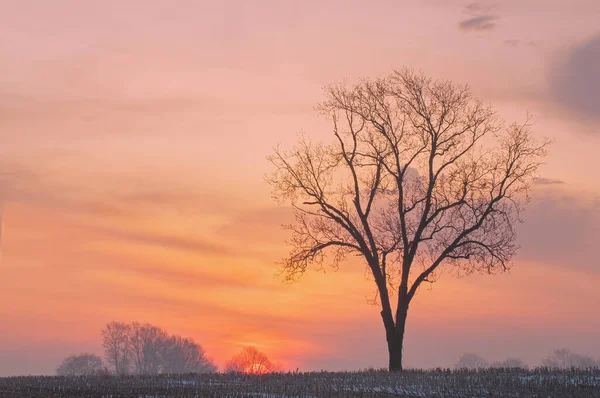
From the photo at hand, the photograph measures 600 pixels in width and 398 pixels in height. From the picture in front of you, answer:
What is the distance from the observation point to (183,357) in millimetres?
147875

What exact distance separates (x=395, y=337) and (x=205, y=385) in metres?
12.8

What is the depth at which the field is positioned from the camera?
24.1m

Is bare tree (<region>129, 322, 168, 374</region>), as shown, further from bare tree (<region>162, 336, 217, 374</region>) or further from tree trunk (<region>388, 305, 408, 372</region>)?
tree trunk (<region>388, 305, 408, 372</region>)

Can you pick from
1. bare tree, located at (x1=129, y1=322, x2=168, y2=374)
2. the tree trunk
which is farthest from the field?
bare tree, located at (x1=129, y1=322, x2=168, y2=374)

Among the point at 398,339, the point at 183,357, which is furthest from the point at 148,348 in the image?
the point at 398,339

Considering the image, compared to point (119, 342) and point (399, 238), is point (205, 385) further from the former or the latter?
point (119, 342)

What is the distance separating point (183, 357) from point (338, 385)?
126 metres

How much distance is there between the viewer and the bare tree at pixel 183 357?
470 feet

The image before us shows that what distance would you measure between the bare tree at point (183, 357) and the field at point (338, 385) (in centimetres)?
11562

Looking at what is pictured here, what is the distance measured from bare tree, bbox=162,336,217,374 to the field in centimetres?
11562

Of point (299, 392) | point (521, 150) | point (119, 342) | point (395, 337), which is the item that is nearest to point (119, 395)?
point (299, 392)

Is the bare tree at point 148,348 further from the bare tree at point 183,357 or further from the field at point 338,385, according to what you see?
the field at point 338,385

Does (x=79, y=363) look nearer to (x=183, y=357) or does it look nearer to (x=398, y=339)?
(x=183, y=357)

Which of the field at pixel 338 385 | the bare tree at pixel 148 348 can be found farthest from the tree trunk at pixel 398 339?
the bare tree at pixel 148 348
